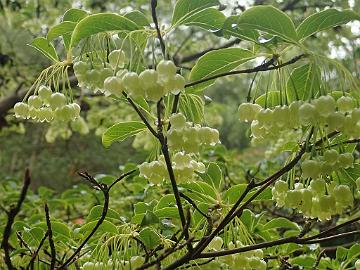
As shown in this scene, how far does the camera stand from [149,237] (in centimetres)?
132

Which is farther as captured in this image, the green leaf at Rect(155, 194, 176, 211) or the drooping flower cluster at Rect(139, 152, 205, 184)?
the green leaf at Rect(155, 194, 176, 211)

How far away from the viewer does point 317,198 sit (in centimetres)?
117

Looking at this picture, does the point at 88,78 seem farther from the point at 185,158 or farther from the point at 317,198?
the point at 317,198

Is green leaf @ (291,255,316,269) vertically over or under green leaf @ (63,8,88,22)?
under

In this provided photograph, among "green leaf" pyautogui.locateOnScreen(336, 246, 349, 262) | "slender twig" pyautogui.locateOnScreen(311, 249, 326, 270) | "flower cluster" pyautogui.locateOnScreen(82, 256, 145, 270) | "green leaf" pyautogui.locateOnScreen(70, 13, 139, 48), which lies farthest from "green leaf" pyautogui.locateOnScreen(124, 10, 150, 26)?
"green leaf" pyautogui.locateOnScreen(336, 246, 349, 262)

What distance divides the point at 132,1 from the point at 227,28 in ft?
13.4

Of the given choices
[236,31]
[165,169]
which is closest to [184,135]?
[165,169]

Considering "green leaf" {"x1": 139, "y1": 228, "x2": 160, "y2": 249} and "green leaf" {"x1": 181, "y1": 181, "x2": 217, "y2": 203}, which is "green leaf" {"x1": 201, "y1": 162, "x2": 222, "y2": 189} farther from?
"green leaf" {"x1": 139, "y1": 228, "x2": 160, "y2": 249}

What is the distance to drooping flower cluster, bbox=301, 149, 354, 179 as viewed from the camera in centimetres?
108

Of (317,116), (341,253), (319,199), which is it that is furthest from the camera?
(341,253)

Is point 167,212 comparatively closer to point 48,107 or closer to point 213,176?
point 213,176

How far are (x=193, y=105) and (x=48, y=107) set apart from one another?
1.21 feet

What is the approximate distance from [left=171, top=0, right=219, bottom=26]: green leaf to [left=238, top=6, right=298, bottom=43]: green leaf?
12cm

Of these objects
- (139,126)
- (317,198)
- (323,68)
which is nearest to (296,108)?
(323,68)
